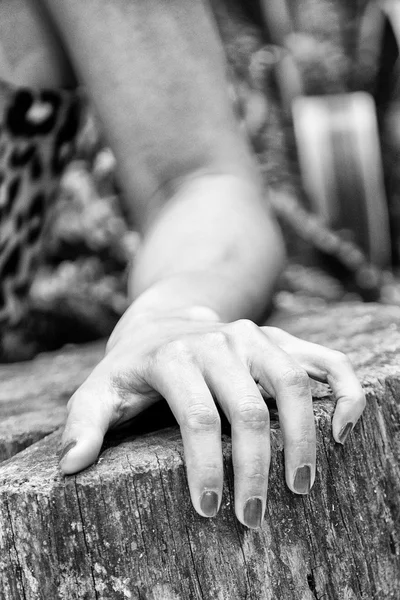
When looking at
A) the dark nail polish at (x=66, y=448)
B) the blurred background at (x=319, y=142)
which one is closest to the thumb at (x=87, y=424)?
the dark nail polish at (x=66, y=448)

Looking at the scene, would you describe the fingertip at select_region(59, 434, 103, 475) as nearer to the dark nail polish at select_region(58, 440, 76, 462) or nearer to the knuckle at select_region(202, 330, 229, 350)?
the dark nail polish at select_region(58, 440, 76, 462)

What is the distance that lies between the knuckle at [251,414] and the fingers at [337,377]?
10 centimetres

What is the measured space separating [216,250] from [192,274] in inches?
2.9

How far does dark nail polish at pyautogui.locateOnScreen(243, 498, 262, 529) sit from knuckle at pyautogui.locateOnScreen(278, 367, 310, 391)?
0.09 metres

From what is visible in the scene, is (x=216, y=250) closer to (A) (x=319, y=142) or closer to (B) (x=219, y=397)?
(B) (x=219, y=397)

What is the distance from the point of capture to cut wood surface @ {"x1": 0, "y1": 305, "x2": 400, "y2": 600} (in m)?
0.54

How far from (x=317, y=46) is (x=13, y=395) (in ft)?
8.21

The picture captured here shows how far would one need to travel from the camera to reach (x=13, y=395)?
0.89m

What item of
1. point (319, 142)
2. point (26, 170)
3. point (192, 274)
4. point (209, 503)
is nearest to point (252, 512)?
point (209, 503)

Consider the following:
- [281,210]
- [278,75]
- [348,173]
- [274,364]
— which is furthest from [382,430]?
[278,75]

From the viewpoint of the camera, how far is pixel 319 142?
277 cm

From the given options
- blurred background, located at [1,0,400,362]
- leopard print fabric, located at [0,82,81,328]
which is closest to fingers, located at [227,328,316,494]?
leopard print fabric, located at [0,82,81,328]

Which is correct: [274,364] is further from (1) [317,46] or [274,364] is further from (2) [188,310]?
(1) [317,46]

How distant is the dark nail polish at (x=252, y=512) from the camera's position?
20.8 inches
